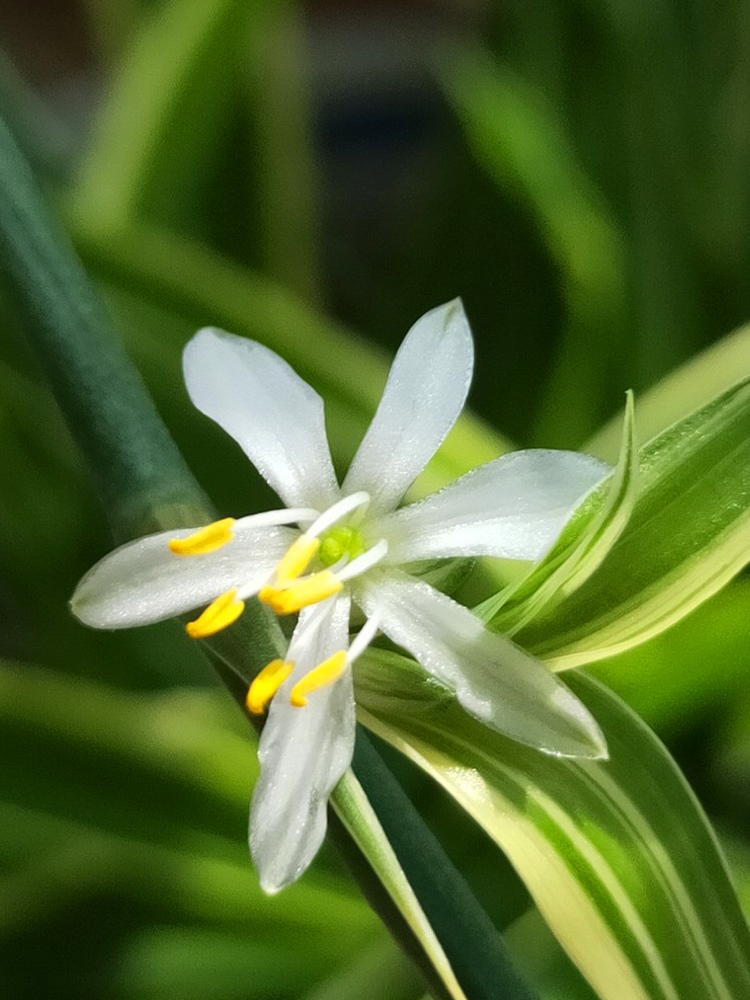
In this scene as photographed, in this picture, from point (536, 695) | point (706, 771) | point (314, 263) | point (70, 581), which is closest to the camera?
point (536, 695)

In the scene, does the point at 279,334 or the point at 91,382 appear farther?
the point at 279,334

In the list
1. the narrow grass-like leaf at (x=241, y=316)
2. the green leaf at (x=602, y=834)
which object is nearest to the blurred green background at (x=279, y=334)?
the narrow grass-like leaf at (x=241, y=316)

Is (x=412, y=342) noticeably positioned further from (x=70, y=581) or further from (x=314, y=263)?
(x=314, y=263)

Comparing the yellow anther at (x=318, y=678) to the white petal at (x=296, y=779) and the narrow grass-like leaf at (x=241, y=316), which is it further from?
the narrow grass-like leaf at (x=241, y=316)

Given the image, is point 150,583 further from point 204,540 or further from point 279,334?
point 279,334

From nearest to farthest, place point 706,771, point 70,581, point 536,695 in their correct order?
point 536,695 → point 706,771 → point 70,581

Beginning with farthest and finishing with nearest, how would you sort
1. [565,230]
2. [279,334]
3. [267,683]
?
[565,230] < [279,334] < [267,683]

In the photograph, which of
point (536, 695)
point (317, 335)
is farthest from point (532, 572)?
point (317, 335)

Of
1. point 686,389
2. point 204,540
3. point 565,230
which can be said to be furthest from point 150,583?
point 565,230
